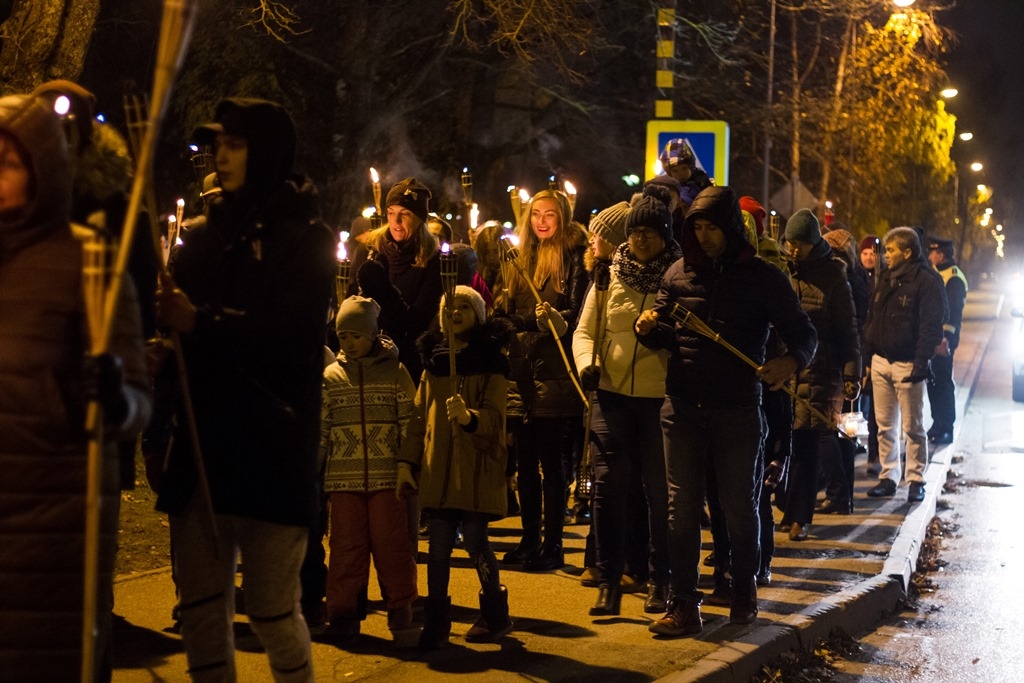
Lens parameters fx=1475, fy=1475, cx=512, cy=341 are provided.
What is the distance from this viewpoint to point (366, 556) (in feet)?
22.1

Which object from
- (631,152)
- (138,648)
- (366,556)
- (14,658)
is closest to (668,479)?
(366,556)

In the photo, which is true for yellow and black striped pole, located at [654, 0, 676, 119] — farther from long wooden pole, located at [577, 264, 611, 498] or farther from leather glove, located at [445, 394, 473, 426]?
leather glove, located at [445, 394, 473, 426]

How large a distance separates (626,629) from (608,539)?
503mm

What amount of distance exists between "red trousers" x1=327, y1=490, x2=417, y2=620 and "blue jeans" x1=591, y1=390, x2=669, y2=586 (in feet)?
3.79

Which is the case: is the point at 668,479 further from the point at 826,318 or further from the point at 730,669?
the point at 826,318

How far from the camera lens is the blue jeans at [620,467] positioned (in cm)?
741

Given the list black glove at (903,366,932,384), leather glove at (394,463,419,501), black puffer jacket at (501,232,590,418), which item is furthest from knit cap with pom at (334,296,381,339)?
black glove at (903,366,932,384)

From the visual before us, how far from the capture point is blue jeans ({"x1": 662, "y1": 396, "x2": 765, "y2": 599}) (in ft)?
23.1

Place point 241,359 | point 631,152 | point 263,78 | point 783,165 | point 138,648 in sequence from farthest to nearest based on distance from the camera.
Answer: point 783,165 < point 631,152 < point 263,78 < point 138,648 < point 241,359

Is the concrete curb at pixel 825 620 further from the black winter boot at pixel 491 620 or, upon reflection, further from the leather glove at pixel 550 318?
the leather glove at pixel 550 318

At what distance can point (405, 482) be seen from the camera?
6562mm

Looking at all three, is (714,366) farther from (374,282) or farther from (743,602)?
(374,282)

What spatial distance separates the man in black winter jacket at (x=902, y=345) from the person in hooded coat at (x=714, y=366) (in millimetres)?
5515

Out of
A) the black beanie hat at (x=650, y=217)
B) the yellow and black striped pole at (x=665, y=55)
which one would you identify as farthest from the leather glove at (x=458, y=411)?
the yellow and black striped pole at (x=665, y=55)
